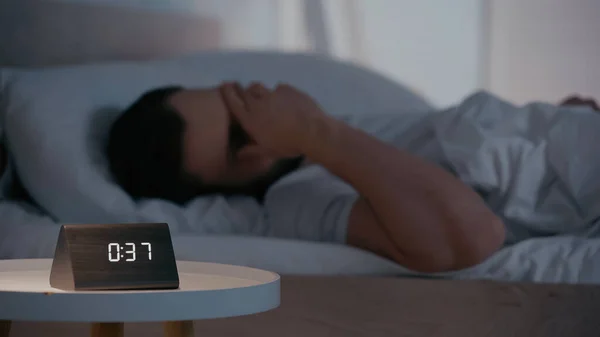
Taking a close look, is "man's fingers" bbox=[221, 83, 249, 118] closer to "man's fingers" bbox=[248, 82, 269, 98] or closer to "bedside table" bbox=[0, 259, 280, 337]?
"man's fingers" bbox=[248, 82, 269, 98]

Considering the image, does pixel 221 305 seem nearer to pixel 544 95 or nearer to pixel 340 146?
pixel 340 146

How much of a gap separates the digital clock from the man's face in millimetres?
1072

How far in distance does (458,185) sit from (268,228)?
0.40m

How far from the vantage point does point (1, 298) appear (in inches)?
18.7

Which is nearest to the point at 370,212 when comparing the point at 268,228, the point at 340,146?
the point at 340,146

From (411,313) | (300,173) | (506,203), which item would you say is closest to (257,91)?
(300,173)

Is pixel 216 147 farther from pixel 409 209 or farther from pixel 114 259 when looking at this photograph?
pixel 114 259

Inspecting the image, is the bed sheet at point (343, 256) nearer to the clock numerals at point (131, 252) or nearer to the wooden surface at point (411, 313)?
the wooden surface at point (411, 313)

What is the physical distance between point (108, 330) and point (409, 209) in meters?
0.92

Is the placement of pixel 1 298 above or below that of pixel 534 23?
above

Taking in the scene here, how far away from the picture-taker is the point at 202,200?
5.60ft

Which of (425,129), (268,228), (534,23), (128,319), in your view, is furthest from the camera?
(534,23)

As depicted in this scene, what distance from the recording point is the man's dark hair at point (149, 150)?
1663 millimetres

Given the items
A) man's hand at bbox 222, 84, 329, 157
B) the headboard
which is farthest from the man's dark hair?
the headboard
